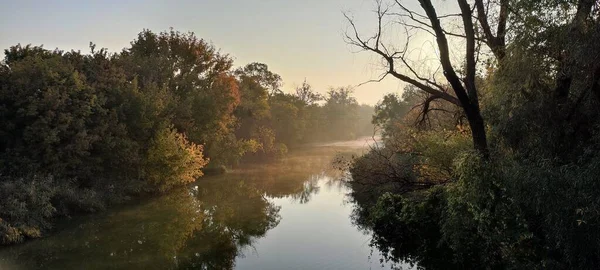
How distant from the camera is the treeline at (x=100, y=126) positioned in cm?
1841

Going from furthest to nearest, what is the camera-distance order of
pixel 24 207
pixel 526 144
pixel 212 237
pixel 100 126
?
pixel 100 126 < pixel 212 237 < pixel 24 207 < pixel 526 144

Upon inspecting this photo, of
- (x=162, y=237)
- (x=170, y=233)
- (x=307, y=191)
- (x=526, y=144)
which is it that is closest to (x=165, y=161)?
(x=307, y=191)

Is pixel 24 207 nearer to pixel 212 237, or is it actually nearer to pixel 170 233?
pixel 170 233

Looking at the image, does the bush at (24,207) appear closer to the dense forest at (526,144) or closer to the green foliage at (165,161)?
the green foliage at (165,161)

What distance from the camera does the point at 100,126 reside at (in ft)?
70.7

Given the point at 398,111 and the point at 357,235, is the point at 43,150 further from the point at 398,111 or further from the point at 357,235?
the point at 398,111

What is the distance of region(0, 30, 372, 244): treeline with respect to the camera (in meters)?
18.4

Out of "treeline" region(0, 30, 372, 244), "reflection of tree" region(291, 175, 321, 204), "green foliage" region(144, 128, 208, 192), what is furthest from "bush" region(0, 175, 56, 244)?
"reflection of tree" region(291, 175, 321, 204)

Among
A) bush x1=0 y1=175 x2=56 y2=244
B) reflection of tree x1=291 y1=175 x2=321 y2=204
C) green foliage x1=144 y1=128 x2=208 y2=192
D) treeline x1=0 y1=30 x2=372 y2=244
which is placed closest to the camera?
bush x1=0 y1=175 x2=56 y2=244

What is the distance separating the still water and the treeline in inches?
48.0

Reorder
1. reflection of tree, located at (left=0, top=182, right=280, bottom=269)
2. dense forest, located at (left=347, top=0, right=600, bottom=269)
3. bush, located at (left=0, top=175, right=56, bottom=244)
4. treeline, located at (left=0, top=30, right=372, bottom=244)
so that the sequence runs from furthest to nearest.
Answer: treeline, located at (left=0, top=30, right=372, bottom=244), bush, located at (left=0, top=175, right=56, bottom=244), reflection of tree, located at (left=0, top=182, right=280, bottom=269), dense forest, located at (left=347, top=0, right=600, bottom=269)

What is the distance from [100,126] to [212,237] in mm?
9839

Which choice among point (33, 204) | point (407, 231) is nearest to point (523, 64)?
point (407, 231)

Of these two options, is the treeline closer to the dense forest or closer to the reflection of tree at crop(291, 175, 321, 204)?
the reflection of tree at crop(291, 175, 321, 204)
